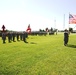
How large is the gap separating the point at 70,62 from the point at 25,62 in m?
2.61

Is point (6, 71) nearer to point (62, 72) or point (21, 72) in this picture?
point (21, 72)

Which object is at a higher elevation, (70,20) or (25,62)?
(70,20)

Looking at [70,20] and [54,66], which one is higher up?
[70,20]

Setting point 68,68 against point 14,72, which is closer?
point 14,72

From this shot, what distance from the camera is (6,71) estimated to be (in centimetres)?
1227

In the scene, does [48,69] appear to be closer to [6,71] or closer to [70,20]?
[6,71]

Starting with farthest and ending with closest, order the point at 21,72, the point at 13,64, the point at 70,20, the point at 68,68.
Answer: the point at 70,20
the point at 13,64
the point at 68,68
the point at 21,72

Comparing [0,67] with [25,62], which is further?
[25,62]

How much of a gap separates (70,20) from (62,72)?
39847 mm

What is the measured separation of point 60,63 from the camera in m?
14.6

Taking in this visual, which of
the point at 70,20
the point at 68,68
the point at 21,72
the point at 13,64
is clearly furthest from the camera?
the point at 70,20

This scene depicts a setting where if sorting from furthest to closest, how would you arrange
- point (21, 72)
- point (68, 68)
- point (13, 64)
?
point (13, 64) → point (68, 68) → point (21, 72)

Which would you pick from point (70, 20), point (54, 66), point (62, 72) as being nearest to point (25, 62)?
point (54, 66)

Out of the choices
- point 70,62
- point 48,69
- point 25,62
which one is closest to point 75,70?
point 48,69
